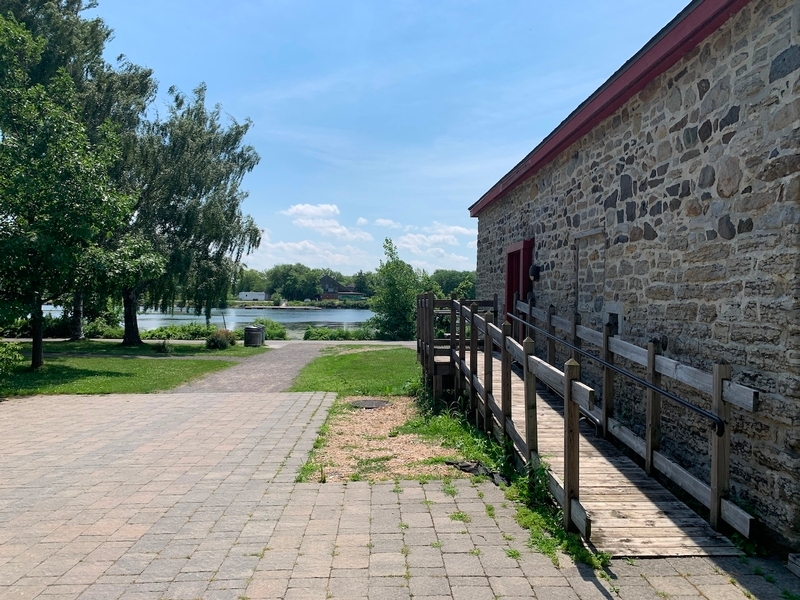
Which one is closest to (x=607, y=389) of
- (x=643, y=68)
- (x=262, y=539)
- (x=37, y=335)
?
(x=643, y=68)

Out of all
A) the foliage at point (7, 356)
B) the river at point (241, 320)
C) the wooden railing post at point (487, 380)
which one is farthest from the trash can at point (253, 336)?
the wooden railing post at point (487, 380)

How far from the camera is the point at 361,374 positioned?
523 inches

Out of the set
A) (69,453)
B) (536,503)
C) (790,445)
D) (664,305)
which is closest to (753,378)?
(790,445)

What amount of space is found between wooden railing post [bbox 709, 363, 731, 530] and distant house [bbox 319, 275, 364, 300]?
8805 centimetres

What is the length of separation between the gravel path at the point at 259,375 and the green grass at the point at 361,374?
14.7 inches

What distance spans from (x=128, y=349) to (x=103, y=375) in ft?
23.0

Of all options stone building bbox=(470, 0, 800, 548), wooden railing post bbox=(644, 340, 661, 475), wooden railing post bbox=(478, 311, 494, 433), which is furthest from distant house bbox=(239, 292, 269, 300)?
wooden railing post bbox=(644, 340, 661, 475)

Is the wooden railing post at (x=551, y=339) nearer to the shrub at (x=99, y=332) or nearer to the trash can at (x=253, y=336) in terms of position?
the trash can at (x=253, y=336)

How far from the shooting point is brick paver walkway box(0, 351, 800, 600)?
3137mm

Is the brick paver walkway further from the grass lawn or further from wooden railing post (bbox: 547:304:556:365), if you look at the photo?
the grass lawn

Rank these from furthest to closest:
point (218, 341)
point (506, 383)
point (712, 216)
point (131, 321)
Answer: point (131, 321) < point (218, 341) < point (506, 383) < point (712, 216)

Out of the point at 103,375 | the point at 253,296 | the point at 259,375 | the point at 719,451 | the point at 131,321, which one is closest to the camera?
the point at 719,451

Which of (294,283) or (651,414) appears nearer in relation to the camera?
(651,414)

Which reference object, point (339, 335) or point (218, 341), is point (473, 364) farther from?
point (339, 335)
